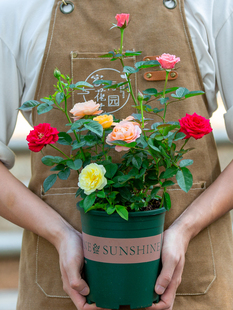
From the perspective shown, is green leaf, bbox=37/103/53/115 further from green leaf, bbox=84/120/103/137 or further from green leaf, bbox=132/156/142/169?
green leaf, bbox=132/156/142/169

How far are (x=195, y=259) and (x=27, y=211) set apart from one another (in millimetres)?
518

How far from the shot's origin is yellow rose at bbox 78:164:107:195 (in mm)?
689

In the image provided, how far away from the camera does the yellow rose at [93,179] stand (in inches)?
27.1

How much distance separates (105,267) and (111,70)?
0.59 m

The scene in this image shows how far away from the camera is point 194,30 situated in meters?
1.01

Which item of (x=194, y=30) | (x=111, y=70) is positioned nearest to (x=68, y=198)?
(x=111, y=70)

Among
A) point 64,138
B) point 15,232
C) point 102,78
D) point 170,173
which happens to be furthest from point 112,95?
point 15,232

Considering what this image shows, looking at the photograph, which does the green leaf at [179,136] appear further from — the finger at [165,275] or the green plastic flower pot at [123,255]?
the finger at [165,275]

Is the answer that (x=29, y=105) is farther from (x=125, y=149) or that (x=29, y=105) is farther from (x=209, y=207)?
(x=209, y=207)

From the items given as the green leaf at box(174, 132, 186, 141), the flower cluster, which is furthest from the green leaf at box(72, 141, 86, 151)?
the green leaf at box(174, 132, 186, 141)

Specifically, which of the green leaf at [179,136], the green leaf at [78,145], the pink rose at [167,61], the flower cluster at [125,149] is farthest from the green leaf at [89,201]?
the pink rose at [167,61]

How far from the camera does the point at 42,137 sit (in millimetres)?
714

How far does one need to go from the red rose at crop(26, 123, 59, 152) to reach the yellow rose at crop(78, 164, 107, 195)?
0.36 feet

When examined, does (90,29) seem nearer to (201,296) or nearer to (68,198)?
(68,198)
